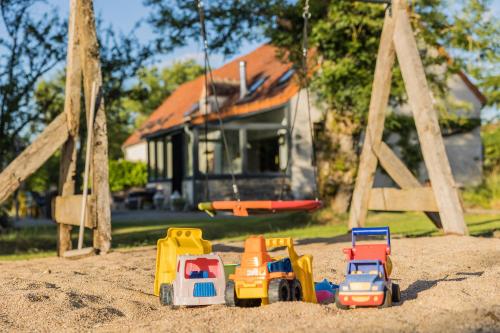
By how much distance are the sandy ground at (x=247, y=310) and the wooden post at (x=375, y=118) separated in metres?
2.53

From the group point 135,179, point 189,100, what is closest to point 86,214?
point 189,100

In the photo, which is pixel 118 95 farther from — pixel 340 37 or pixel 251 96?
pixel 251 96

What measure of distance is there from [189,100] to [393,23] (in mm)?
21995

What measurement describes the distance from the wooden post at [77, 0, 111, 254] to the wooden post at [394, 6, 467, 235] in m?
4.27

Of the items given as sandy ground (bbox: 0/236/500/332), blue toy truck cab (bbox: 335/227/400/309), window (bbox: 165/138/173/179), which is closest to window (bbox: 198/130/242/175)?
window (bbox: 165/138/173/179)

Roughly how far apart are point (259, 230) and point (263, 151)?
12333mm

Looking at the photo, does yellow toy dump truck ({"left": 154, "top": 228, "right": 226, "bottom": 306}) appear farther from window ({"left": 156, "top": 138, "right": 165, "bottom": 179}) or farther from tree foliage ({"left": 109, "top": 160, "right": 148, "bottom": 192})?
tree foliage ({"left": 109, "top": 160, "right": 148, "bottom": 192})

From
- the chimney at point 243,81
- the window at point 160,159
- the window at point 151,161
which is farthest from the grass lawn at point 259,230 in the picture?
the window at point 151,161

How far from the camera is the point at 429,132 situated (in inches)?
398

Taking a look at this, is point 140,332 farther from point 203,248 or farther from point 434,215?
point 434,215

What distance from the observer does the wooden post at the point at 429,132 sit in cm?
995

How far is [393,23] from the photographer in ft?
34.4

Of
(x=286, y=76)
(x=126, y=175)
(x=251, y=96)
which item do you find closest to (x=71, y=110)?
(x=286, y=76)

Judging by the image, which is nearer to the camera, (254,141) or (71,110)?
(71,110)
